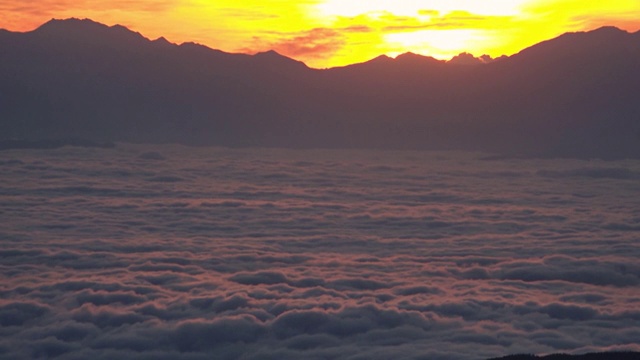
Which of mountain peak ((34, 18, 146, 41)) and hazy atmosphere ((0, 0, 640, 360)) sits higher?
mountain peak ((34, 18, 146, 41))

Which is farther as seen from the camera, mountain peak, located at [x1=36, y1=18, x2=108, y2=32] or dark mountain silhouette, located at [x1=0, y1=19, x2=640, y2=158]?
mountain peak, located at [x1=36, y1=18, x2=108, y2=32]

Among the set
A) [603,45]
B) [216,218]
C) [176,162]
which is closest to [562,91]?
[603,45]

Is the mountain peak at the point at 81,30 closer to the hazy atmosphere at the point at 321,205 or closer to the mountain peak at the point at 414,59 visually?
the hazy atmosphere at the point at 321,205

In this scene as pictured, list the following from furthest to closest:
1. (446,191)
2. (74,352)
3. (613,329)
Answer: (446,191) → (613,329) → (74,352)

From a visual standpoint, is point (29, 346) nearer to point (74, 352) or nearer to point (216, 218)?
point (74, 352)

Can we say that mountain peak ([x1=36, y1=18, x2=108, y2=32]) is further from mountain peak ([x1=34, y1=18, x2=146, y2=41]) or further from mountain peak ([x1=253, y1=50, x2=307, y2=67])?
mountain peak ([x1=253, y1=50, x2=307, y2=67])

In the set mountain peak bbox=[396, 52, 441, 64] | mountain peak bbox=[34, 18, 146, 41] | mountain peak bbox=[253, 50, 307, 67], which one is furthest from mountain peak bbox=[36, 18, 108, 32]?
mountain peak bbox=[396, 52, 441, 64]

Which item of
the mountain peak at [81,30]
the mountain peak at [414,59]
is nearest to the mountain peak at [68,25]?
the mountain peak at [81,30]

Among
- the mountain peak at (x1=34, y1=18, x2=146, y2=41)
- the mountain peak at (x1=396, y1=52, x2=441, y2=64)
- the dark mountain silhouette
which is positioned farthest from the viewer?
the mountain peak at (x1=34, y1=18, x2=146, y2=41)
